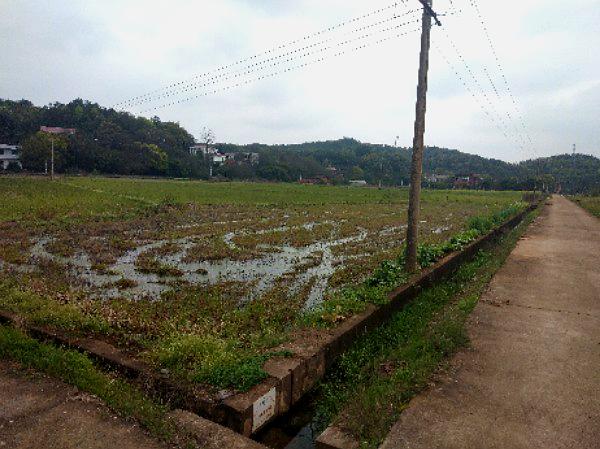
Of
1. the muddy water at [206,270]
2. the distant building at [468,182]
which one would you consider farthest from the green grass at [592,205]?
the distant building at [468,182]

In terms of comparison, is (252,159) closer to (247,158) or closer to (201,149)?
(247,158)

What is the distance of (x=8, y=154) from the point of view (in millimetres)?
66562

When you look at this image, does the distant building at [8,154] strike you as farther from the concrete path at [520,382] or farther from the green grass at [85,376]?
the concrete path at [520,382]

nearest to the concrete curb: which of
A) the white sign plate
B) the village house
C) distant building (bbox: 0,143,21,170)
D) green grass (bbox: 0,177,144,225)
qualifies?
the white sign plate

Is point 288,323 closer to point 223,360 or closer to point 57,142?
point 223,360

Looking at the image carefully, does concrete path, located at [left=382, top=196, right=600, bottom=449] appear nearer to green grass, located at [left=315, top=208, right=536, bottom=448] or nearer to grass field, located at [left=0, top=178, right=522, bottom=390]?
green grass, located at [left=315, top=208, right=536, bottom=448]

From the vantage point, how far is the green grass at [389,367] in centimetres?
411

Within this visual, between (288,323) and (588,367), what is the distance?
4404mm

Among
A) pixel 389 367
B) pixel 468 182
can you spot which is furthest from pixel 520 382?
pixel 468 182

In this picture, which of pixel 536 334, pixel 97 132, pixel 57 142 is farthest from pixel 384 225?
pixel 97 132

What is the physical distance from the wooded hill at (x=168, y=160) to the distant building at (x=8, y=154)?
2027mm

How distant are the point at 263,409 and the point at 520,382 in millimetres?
3072

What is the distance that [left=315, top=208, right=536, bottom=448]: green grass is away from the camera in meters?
4.11

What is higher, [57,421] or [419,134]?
[419,134]
